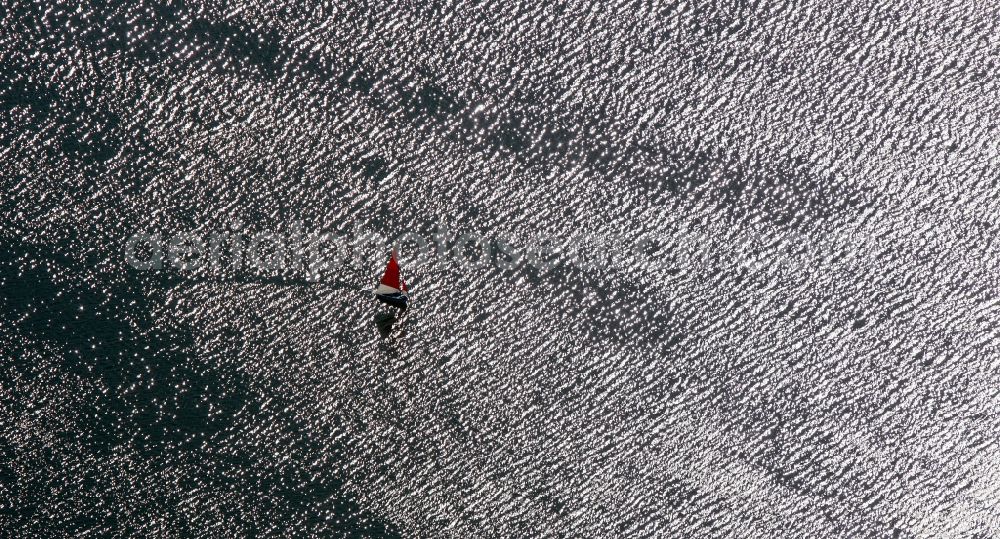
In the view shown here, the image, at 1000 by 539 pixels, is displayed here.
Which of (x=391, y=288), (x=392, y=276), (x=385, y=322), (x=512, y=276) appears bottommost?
(x=512, y=276)

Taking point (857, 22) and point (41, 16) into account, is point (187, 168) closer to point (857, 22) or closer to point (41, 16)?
point (41, 16)

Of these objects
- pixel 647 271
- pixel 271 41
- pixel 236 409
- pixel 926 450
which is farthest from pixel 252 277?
pixel 926 450

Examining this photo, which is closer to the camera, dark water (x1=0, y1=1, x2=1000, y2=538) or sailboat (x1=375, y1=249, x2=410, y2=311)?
dark water (x1=0, y1=1, x2=1000, y2=538)

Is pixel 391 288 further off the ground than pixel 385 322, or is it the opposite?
pixel 391 288

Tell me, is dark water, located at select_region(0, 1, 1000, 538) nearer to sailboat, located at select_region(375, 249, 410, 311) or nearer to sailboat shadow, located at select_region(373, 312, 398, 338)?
sailboat shadow, located at select_region(373, 312, 398, 338)

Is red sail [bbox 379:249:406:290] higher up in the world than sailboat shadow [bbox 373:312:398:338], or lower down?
higher up

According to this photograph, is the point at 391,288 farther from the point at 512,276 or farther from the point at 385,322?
the point at 512,276

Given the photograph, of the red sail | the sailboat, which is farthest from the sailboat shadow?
the red sail

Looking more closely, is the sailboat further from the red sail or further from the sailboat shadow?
the sailboat shadow

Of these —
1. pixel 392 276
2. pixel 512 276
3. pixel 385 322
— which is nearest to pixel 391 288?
pixel 392 276
